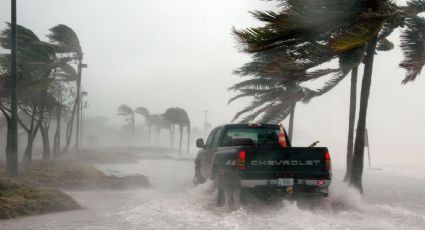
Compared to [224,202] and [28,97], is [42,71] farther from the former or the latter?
[224,202]

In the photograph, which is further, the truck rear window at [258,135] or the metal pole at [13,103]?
the metal pole at [13,103]

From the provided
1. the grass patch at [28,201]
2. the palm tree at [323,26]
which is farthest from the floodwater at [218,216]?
the palm tree at [323,26]

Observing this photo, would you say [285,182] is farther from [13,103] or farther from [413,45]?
[13,103]

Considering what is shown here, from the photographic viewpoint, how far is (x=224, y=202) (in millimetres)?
10180

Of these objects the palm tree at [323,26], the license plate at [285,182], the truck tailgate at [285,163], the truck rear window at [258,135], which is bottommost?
the license plate at [285,182]

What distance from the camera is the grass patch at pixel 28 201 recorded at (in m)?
9.32

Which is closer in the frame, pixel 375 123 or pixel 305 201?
pixel 305 201

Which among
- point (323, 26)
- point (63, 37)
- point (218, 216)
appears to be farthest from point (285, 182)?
point (63, 37)

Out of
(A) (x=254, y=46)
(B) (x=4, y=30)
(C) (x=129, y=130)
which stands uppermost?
(B) (x=4, y=30)

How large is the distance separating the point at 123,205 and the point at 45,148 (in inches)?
774

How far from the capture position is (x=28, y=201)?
995 cm

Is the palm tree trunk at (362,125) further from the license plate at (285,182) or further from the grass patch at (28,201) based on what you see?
the grass patch at (28,201)

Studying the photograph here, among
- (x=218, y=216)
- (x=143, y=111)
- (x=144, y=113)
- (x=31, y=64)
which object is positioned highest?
(x=31, y=64)

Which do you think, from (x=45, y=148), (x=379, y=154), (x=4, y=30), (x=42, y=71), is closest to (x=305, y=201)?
(x=42, y=71)
